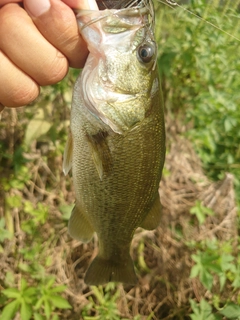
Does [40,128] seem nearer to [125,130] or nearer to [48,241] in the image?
[48,241]

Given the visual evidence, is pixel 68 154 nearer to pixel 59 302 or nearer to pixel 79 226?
pixel 79 226

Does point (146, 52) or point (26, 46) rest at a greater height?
point (26, 46)

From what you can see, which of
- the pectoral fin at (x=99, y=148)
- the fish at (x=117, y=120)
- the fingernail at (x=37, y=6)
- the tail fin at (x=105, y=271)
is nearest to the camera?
the fingernail at (x=37, y=6)

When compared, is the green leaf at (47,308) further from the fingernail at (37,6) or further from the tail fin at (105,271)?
the fingernail at (37,6)

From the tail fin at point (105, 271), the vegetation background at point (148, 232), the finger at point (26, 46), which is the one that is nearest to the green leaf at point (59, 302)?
the vegetation background at point (148, 232)

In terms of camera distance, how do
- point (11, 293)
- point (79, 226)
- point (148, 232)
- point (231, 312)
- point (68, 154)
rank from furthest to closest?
point (148, 232)
point (231, 312)
point (11, 293)
point (79, 226)
point (68, 154)

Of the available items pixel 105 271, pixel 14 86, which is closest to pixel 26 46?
pixel 14 86
